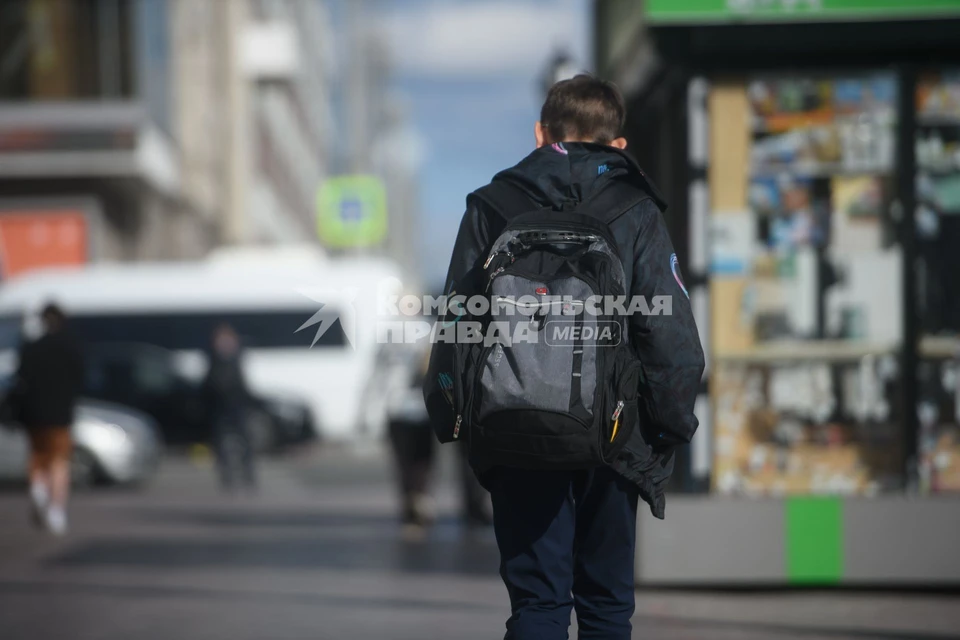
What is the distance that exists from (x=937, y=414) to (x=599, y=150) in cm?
460

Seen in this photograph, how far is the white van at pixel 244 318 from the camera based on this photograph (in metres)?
24.1

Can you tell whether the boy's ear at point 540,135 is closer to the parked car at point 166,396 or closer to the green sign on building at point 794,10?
the green sign on building at point 794,10

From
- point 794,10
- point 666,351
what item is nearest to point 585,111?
point 666,351

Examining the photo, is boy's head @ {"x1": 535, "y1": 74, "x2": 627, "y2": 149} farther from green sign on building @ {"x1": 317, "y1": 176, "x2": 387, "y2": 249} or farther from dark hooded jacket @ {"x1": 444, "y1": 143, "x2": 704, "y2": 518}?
green sign on building @ {"x1": 317, "y1": 176, "x2": 387, "y2": 249}

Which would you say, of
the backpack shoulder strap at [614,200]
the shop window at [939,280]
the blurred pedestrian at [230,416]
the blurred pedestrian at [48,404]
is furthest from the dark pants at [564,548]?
the blurred pedestrian at [230,416]

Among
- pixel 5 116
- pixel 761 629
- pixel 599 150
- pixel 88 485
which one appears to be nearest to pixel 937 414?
pixel 761 629

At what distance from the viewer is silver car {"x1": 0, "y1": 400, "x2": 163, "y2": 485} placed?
52.6ft

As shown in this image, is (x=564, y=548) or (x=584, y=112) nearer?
(x=564, y=548)

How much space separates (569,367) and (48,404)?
29.5ft

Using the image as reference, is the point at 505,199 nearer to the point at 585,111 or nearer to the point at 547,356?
the point at 585,111

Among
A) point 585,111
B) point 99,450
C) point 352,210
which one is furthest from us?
point 352,210

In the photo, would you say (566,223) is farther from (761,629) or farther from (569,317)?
(761,629)

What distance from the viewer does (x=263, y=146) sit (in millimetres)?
45750

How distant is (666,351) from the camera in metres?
3.66
